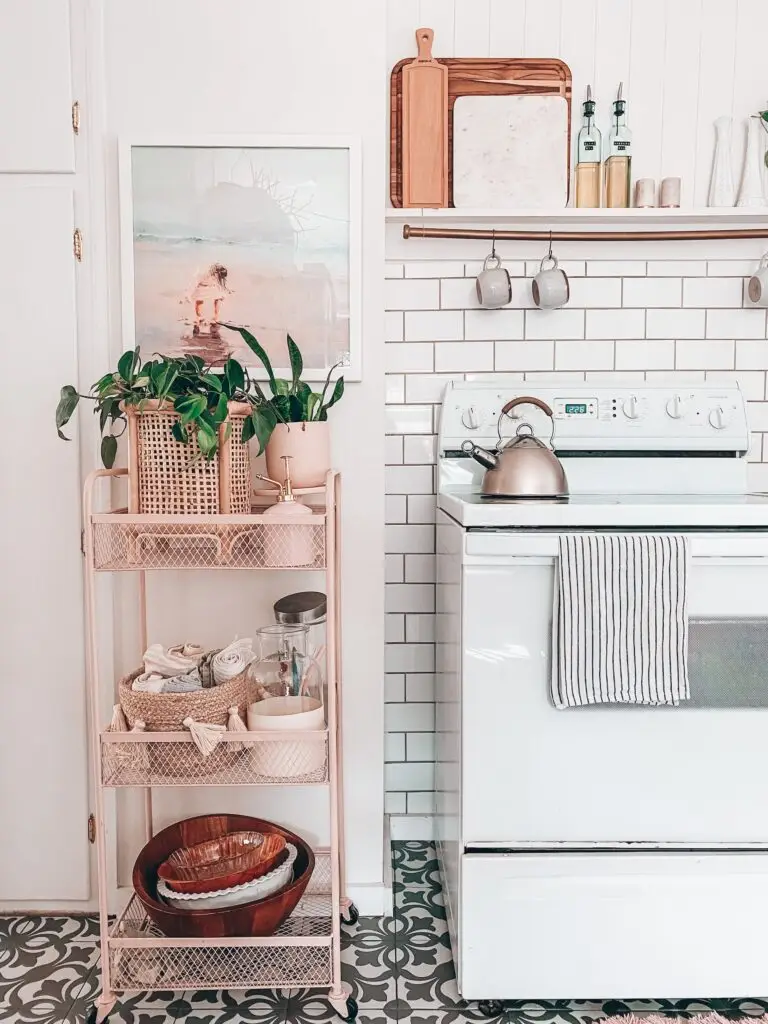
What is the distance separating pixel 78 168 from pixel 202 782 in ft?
4.45

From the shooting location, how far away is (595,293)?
7.09 ft

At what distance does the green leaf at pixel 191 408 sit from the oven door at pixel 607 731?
541 mm

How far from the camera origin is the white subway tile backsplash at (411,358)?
85.5 inches

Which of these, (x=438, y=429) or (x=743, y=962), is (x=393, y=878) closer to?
(x=743, y=962)

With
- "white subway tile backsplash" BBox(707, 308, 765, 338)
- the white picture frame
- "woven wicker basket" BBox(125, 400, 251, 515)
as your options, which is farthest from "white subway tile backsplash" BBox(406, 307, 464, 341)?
"woven wicker basket" BBox(125, 400, 251, 515)

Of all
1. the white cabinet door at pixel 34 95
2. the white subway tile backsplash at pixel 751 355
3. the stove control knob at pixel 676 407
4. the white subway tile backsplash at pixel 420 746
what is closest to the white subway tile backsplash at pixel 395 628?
the white subway tile backsplash at pixel 420 746

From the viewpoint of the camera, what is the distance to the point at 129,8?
1788 millimetres

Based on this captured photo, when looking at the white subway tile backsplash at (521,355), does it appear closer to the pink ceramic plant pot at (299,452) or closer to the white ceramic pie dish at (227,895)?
the pink ceramic plant pot at (299,452)

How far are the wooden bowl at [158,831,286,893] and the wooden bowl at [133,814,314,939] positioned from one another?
22mm

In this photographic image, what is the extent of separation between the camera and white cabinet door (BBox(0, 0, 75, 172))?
5.84 ft

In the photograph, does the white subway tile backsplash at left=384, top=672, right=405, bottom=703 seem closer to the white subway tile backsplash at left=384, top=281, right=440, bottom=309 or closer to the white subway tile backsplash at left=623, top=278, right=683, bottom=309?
the white subway tile backsplash at left=384, top=281, right=440, bottom=309

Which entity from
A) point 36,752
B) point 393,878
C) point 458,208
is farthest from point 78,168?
point 393,878

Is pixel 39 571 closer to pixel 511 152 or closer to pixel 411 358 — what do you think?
pixel 411 358

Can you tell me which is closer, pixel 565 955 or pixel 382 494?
pixel 565 955
